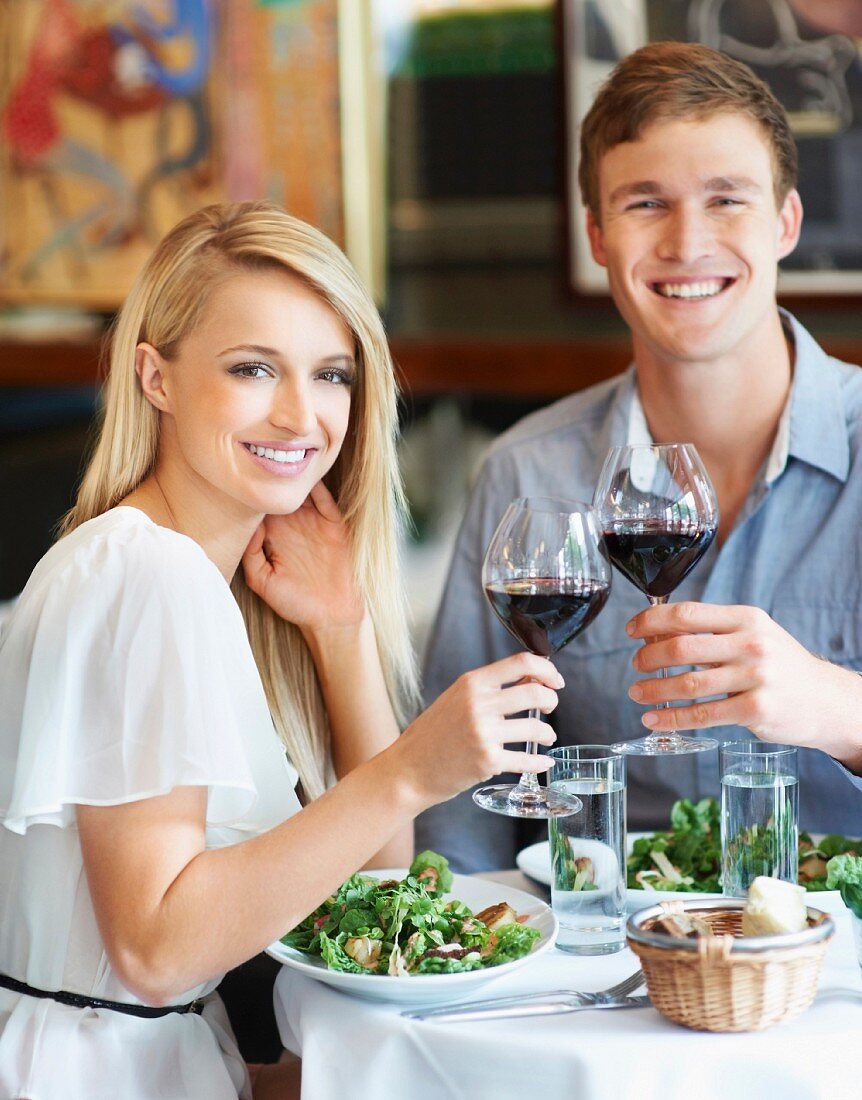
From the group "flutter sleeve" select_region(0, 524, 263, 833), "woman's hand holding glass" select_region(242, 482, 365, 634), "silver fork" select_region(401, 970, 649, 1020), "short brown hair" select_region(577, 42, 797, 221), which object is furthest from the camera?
"short brown hair" select_region(577, 42, 797, 221)

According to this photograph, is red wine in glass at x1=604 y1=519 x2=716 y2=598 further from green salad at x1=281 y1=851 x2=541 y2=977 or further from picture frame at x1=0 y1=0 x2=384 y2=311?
picture frame at x1=0 y1=0 x2=384 y2=311

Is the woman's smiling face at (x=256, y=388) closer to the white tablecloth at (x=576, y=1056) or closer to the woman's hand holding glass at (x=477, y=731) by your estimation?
the woman's hand holding glass at (x=477, y=731)

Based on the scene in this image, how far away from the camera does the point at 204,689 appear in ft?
4.96

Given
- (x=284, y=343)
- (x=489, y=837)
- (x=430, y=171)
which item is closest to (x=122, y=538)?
(x=284, y=343)

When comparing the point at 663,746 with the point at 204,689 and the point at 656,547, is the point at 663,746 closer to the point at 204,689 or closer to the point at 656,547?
the point at 656,547

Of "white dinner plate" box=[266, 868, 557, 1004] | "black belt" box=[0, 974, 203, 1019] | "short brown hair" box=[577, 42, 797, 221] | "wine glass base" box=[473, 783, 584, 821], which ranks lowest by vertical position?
"black belt" box=[0, 974, 203, 1019]

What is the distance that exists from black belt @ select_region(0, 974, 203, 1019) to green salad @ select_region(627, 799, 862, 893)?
1.80ft

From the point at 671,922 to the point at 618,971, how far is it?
6.2 inches

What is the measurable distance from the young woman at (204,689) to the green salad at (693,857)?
Result: 327 mm

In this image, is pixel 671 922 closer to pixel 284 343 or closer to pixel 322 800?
pixel 322 800

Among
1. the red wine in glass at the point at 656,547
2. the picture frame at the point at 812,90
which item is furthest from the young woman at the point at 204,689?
the picture frame at the point at 812,90

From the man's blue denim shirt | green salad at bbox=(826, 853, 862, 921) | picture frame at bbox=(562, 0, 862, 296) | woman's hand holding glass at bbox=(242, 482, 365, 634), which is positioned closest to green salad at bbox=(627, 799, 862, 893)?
green salad at bbox=(826, 853, 862, 921)

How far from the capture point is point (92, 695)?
1.51 m

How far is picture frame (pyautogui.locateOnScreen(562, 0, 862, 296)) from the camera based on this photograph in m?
4.26
